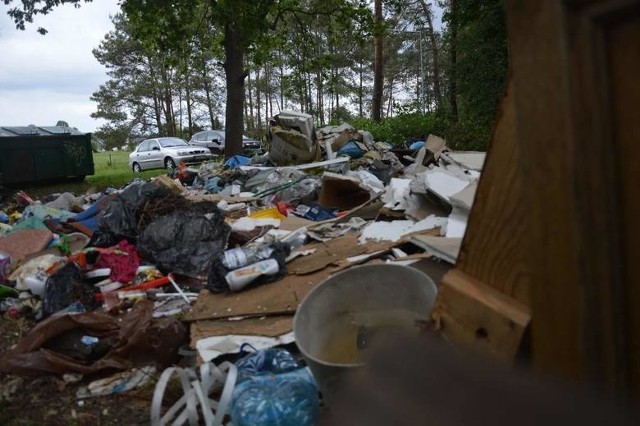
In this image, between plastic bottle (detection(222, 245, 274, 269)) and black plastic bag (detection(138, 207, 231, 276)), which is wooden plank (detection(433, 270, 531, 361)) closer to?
plastic bottle (detection(222, 245, 274, 269))

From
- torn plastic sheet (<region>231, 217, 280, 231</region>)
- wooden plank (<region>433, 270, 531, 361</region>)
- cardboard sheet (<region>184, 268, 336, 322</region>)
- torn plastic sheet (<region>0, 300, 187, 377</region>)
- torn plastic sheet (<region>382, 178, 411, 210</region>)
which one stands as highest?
wooden plank (<region>433, 270, 531, 361</region>)

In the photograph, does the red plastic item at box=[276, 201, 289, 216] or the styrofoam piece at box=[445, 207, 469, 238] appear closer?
the styrofoam piece at box=[445, 207, 469, 238]

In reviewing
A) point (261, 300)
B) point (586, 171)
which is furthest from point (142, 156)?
point (586, 171)

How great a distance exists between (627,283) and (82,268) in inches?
199

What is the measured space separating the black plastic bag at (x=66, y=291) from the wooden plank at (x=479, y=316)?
12.8ft

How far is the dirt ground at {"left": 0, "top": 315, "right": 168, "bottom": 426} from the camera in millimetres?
2904

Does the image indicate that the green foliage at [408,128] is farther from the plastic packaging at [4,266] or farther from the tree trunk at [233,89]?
the plastic packaging at [4,266]

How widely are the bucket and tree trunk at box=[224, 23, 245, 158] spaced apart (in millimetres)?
11781

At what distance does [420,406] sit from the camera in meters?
0.80

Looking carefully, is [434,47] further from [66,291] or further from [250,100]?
[66,291]

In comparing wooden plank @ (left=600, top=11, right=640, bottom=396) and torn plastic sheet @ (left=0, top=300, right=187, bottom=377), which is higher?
wooden plank @ (left=600, top=11, right=640, bottom=396)

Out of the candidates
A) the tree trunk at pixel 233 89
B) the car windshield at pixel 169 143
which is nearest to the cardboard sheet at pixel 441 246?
the tree trunk at pixel 233 89

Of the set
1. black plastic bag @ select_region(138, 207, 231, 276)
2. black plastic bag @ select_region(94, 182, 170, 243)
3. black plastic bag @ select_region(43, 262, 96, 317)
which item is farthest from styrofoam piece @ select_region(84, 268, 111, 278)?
black plastic bag @ select_region(94, 182, 170, 243)

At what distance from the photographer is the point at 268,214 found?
6230 millimetres
